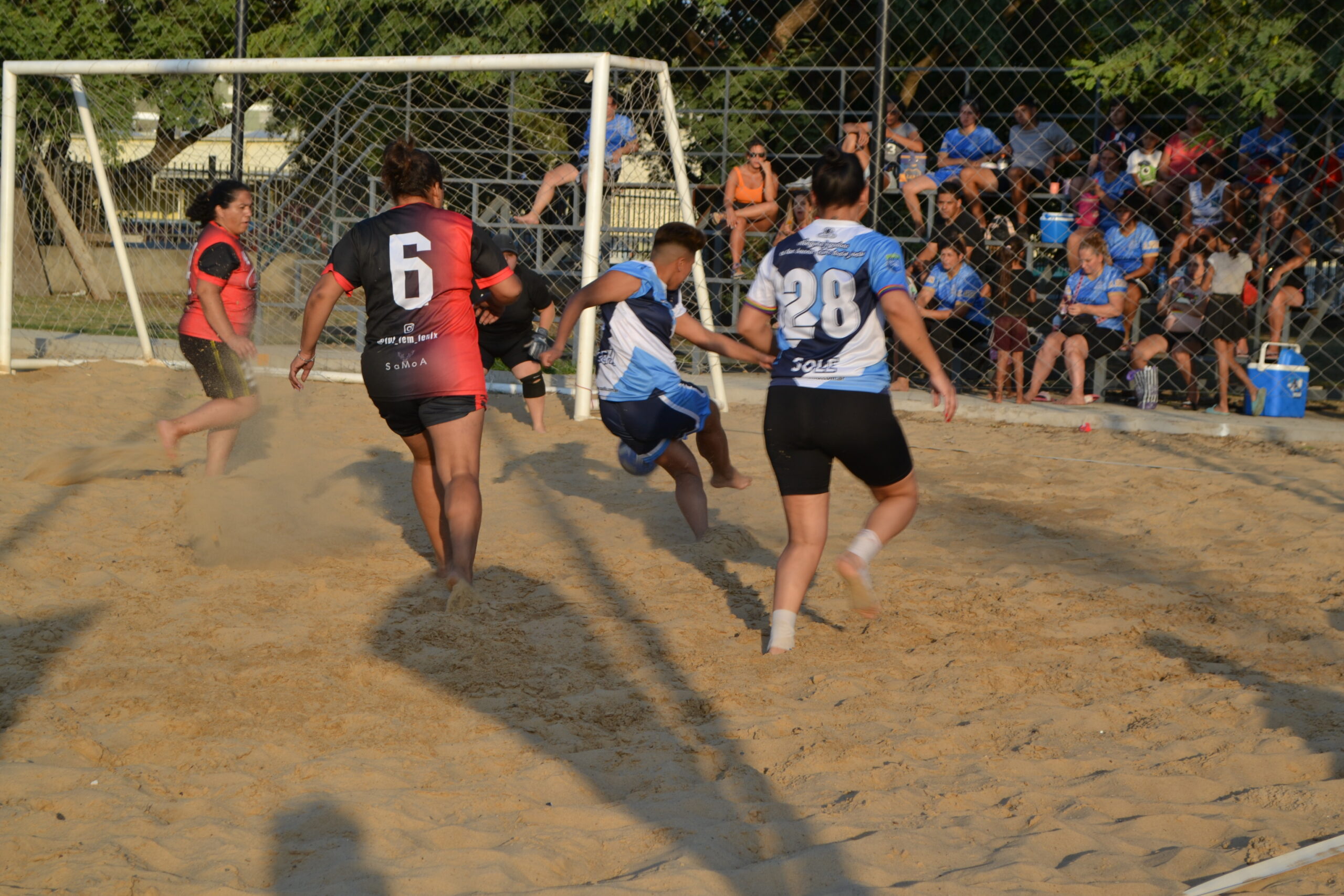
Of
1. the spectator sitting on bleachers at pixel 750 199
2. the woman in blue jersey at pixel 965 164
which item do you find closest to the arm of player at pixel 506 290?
the spectator sitting on bleachers at pixel 750 199

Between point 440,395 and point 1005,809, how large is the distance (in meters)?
2.66

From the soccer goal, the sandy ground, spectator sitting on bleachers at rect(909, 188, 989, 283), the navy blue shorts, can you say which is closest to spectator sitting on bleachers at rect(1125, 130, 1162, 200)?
spectator sitting on bleachers at rect(909, 188, 989, 283)

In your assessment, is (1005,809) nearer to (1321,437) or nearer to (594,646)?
(594,646)

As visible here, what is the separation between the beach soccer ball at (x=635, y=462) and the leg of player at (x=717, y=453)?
264 mm

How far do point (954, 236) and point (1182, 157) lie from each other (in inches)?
77.5

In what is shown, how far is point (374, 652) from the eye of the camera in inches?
166

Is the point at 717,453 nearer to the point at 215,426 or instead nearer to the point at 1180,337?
the point at 215,426

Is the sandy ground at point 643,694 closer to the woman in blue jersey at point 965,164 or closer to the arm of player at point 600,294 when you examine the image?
the arm of player at point 600,294

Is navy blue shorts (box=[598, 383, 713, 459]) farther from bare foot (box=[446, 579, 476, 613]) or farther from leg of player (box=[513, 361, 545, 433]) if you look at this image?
leg of player (box=[513, 361, 545, 433])

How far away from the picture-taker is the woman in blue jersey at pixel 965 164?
10953 mm

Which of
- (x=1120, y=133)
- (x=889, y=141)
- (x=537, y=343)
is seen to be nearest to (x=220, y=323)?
(x=537, y=343)

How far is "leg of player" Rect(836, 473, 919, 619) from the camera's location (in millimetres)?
4098

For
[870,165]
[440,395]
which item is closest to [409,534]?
[440,395]

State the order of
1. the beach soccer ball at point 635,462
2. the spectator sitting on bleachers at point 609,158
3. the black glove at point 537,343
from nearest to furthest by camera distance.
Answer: the beach soccer ball at point 635,462 < the black glove at point 537,343 < the spectator sitting on bleachers at point 609,158
